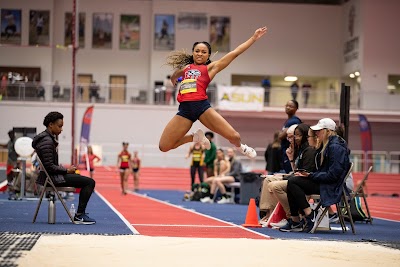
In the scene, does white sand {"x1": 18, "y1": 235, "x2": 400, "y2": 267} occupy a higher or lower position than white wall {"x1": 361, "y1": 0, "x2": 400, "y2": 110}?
lower

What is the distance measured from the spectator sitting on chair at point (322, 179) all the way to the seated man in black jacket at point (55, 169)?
275 cm

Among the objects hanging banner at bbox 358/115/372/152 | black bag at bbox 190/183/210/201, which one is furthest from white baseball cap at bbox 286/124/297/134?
hanging banner at bbox 358/115/372/152

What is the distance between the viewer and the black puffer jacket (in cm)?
1144

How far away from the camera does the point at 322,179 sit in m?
10.7

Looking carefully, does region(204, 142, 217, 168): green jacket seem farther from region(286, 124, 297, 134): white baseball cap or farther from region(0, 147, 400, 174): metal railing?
region(0, 147, 400, 174): metal railing

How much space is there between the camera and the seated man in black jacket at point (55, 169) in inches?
450

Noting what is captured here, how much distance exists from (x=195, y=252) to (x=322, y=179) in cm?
350

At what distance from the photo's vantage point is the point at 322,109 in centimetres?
4153

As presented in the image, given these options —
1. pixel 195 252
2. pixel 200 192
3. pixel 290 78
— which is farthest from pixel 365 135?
pixel 195 252

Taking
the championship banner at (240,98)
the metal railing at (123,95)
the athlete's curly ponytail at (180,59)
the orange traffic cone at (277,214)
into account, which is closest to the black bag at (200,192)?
the orange traffic cone at (277,214)

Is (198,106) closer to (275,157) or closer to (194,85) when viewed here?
(194,85)

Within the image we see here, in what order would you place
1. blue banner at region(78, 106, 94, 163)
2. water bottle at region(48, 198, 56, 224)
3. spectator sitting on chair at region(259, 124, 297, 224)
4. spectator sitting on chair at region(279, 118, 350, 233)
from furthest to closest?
1. blue banner at region(78, 106, 94, 163)
2. spectator sitting on chair at region(259, 124, 297, 224)
3. water bottle at region(48, 198, 56, 224)
4. spectator sitting on chair at region(279, 118, 350, 233)

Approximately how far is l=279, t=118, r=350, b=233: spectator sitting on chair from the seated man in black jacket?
2.75 metres

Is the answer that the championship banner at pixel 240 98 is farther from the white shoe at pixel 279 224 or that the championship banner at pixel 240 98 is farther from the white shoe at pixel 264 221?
the white shoe at pixel 279 224
